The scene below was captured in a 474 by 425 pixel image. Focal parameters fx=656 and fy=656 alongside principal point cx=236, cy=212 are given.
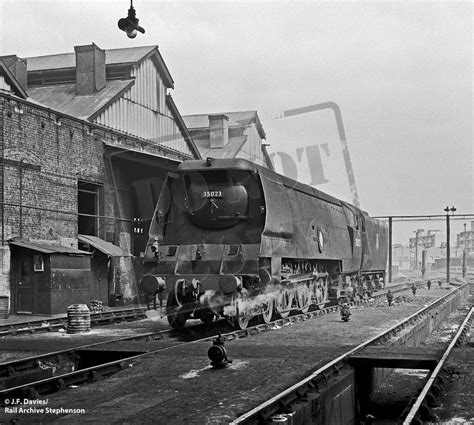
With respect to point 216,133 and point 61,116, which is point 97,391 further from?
point 216,133

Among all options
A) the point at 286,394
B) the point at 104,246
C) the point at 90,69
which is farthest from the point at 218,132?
the point at 286,394

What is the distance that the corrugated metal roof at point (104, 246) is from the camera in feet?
74.9

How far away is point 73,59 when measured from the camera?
33.2 metres

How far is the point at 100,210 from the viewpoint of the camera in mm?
23984

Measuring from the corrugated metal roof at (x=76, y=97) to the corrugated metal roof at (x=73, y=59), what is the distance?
133 centimetres

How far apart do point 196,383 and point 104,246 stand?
1618 centimetres

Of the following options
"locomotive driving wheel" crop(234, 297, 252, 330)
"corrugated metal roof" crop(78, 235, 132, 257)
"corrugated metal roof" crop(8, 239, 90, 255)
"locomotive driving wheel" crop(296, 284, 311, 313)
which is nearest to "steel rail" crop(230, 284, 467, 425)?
"locomotive driving wheel" crop(234, 297, 252, 330)

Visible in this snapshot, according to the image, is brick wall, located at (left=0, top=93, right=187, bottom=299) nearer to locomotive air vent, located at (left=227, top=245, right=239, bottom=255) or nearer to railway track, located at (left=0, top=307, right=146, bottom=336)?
railway track, located at (left=0, top=307, right=146, bottom=336)

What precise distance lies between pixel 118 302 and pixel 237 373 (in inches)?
644

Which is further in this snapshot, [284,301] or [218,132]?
[218,132]

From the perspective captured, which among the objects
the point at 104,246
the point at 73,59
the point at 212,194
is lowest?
the point at 104,246

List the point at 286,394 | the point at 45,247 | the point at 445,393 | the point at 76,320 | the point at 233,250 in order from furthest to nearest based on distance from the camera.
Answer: the point at 45,247
the point at 76,320
the point at 233,250
the point at 445,393
the point at 286,394

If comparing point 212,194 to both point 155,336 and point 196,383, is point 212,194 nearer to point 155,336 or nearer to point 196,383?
point 155,336

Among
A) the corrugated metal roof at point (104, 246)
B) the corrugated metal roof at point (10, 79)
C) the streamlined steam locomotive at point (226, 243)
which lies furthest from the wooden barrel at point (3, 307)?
the corrugated metal roof at point (10, 79)
